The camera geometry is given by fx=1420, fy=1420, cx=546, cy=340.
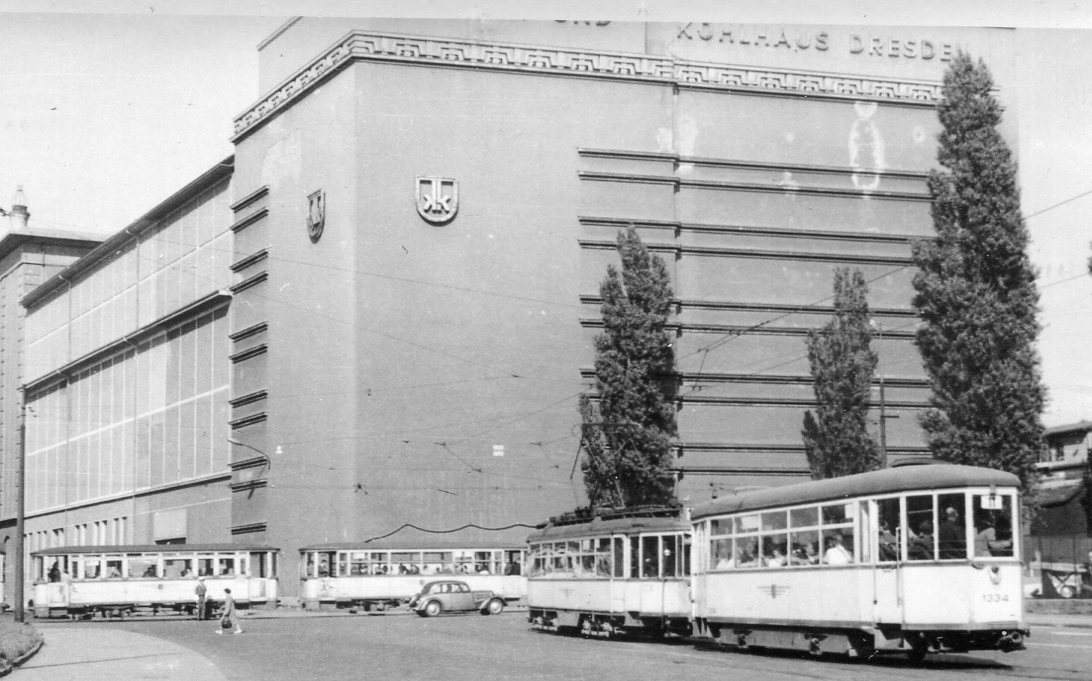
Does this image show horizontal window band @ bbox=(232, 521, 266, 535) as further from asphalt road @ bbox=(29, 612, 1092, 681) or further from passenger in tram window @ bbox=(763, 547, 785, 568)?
passenger in tram window @ bbox=(763, 547, 785, 568)

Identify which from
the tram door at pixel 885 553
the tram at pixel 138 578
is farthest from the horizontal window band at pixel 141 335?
the tram door at pixel 885 553

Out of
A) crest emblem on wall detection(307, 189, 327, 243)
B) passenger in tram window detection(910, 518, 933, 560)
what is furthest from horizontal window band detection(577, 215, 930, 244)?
passenger in tram window detection(910, 518, 933, 560)

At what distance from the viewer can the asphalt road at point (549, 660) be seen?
63.4 ft

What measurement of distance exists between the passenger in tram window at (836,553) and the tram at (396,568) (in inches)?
1163

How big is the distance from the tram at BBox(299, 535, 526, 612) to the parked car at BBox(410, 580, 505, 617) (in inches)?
118

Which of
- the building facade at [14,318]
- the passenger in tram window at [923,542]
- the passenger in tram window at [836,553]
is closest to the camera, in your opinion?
the passenger in tram window at [923,542]

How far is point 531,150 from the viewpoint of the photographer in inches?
2173

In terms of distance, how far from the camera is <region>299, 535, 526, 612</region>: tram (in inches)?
Answer: 1976

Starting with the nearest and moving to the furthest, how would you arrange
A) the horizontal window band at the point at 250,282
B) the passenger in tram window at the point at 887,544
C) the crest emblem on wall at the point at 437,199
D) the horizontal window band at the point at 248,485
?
the passenger in tram window at the point at 887,544 < the crest emblem on wall at the point at 437,199 < the horizontal window band at the point at 248,485 < the horizontal window band at the point at 250,282

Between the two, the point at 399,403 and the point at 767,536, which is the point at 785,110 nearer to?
the point at 399,403

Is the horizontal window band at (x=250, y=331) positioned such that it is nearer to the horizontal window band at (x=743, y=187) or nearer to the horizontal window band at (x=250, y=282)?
the horizontal window band at (x=250, y=282)

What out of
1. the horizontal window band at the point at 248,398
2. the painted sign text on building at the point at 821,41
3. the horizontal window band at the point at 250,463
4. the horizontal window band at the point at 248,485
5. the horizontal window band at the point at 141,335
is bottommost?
the horizontal window band at the point at 248,485

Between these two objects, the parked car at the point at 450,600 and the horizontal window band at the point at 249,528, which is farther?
the horizontal window band at the point at 249,528

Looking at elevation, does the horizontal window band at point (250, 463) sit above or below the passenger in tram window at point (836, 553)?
above
